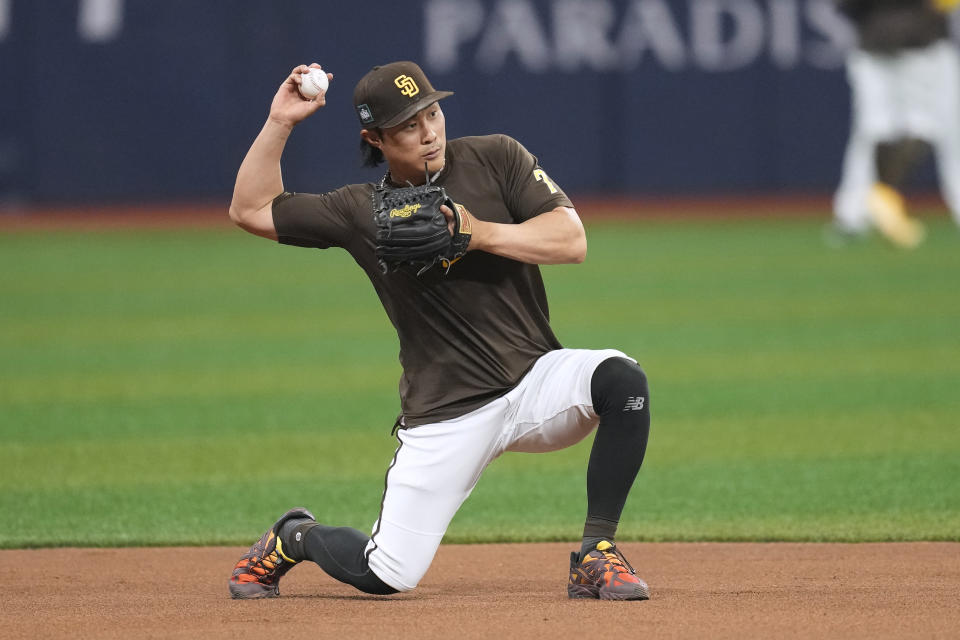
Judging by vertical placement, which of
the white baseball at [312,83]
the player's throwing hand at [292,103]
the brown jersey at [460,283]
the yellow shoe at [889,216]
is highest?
the white baseball at [312,83]

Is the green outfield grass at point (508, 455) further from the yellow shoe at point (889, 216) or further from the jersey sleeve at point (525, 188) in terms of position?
the jersey sleeve at point (525, 188)

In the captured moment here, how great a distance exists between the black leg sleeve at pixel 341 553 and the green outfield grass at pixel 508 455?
1313 millimetres

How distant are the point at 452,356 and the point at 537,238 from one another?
0.51 metres

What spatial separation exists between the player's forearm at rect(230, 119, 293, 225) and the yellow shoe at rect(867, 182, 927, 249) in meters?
14.3

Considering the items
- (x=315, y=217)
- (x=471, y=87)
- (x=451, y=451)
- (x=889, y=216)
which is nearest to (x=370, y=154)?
(x=315, y=217)

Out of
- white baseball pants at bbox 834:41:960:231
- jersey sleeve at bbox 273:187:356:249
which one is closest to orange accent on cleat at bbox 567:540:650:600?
jersey sleeve at bbox 273:187:356:249

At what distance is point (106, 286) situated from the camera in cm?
1563

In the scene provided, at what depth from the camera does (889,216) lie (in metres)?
17.9

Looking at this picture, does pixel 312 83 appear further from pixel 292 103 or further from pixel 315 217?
pixel 315 217

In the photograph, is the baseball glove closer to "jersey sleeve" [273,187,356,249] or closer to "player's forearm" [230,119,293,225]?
"jersey sleeve" [273,187,356,249]

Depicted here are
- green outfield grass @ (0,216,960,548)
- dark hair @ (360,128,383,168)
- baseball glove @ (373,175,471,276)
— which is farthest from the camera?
green outfield grass @ (0,216,960,548)

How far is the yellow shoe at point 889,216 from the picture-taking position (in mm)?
17875

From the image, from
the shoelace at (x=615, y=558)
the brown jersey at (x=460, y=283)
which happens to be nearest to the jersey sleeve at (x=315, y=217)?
the brown jersey at (x=460, y=283)

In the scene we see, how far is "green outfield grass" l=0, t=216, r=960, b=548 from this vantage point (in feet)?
21.0
